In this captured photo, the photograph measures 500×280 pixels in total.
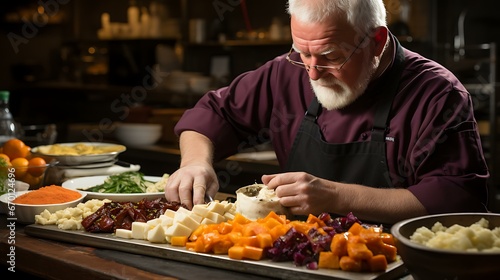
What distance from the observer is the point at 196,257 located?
6.64 feet

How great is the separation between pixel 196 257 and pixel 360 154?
1.00m

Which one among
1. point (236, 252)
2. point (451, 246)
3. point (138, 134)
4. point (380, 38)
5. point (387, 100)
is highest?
point (380, 38)

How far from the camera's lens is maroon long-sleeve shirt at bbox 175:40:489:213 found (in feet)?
8.41

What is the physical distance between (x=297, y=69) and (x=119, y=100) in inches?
238

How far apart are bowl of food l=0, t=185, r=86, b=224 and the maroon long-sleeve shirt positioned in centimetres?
74

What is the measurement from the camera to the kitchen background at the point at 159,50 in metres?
5.74

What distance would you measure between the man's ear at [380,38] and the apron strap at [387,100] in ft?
0.36

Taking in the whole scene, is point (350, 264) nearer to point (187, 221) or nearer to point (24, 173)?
point (187, 221)

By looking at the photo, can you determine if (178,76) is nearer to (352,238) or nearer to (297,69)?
(297,69)

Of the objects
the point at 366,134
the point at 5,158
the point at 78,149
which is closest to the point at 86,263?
the point at 5,158

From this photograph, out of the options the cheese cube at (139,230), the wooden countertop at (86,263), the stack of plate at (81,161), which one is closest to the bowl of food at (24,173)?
the stack of plate at (81,161)

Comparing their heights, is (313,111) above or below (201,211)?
above

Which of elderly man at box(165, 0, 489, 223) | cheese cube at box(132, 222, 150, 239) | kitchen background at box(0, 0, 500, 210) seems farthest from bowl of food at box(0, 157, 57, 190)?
kitchen background at box(0, 0, 500, 210)

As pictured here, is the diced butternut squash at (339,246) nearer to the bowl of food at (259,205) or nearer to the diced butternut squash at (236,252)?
the diced butternut squash at (236,252)
